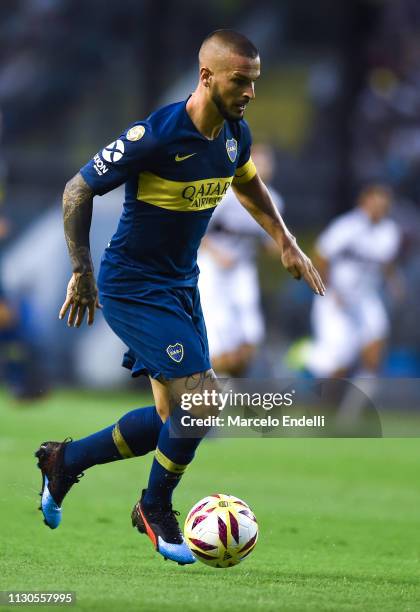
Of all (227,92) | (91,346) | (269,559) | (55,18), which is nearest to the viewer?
(227,92)

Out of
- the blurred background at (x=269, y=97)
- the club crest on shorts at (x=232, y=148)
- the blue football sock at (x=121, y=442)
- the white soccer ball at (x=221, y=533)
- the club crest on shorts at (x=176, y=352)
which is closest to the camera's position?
the white soccer ball at (x=221, y=533)

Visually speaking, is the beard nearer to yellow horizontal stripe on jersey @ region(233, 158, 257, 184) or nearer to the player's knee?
yellow horizontal stripe on jersey @ region(233, 158, 257, 184)

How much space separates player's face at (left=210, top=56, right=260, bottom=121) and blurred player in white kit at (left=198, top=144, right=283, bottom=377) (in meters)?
5.76

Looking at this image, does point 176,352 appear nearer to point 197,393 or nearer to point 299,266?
point 197,393

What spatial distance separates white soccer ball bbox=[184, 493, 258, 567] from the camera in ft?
18.5

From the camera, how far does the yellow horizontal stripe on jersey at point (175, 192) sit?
585 cm

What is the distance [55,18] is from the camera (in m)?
17.2

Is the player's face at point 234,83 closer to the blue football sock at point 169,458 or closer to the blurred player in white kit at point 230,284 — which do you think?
the blue football sock at point 169,458

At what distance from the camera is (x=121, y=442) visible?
6156mm

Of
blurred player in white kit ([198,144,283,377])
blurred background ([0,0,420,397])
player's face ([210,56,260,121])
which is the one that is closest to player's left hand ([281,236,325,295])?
player's face ([210,56,260,121])

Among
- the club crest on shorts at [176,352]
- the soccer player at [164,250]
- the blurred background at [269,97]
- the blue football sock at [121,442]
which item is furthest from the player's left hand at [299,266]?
the blurred background at [269,97]

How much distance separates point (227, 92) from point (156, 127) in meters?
0.34

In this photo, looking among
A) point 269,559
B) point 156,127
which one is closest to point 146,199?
point 156,127

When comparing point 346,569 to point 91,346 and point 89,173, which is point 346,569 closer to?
point 89,173
